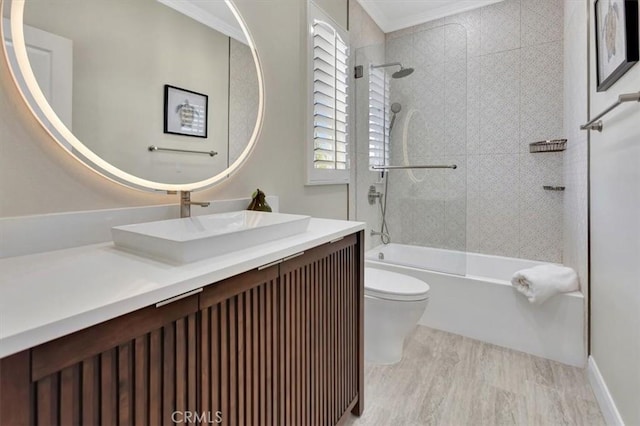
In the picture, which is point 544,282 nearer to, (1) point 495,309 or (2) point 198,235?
(1) point 495,309

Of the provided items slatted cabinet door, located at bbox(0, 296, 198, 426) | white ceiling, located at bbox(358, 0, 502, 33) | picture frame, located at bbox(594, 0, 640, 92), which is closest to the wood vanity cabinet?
slatted cabinet door, located at bbox(0, 296, 198, 426)

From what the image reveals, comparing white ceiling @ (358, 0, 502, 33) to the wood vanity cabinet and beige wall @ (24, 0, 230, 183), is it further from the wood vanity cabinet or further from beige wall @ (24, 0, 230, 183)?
the wood vanity cabinet

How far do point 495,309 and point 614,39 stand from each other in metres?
1.61

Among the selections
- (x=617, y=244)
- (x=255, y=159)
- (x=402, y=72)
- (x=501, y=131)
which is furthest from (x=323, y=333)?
(x=501, y=131)

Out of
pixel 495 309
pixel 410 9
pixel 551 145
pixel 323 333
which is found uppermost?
pixel 410 9

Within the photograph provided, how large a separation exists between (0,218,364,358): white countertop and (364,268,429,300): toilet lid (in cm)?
103

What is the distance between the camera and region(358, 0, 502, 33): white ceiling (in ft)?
9.14

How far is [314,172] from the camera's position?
2.00 metres

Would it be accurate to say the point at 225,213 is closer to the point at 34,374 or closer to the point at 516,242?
the point at 34,374

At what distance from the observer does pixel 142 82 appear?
1101mm

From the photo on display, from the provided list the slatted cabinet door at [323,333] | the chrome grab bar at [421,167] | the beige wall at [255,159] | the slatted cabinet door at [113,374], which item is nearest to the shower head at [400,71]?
the beige wall at [255,159]

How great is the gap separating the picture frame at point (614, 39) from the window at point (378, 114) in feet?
4.75

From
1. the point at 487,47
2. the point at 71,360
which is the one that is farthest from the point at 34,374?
the point at 487,47

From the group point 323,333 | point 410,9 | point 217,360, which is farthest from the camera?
point 410,9
